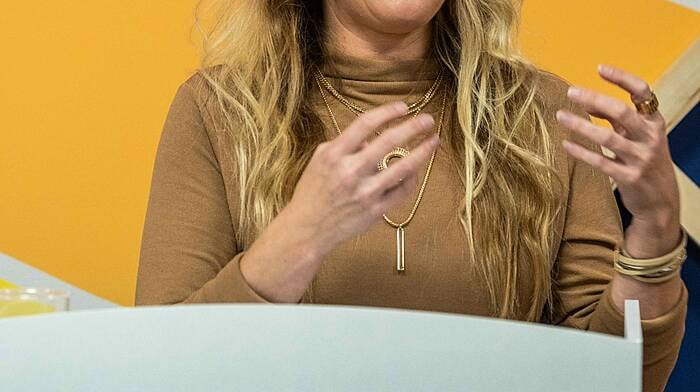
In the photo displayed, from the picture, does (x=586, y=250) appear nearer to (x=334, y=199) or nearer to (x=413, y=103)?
(x=413, y=103)

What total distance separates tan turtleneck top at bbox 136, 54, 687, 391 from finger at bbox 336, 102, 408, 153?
0.37m

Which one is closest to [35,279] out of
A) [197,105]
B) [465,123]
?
[197,105]

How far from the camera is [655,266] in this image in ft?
3.96

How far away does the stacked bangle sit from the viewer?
1206 mm

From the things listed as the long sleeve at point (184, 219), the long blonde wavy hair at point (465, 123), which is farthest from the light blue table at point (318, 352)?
the long blonde wavy hair at point (465, 123)

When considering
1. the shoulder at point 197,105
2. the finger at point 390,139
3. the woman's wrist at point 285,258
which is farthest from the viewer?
the shoulder at point 197,105

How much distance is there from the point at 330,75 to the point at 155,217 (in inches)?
11.4

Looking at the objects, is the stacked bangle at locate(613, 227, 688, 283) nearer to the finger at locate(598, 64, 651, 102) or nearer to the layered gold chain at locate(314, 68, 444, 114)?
the finger at locate(598, 64, 651, 102)

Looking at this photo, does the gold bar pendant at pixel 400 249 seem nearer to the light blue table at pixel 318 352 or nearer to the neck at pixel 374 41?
the neck at pixel 374 41

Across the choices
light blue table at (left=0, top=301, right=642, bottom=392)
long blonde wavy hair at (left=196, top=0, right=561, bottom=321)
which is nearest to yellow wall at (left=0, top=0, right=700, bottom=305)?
long blonde wavy hair at (left=196, top=0, right=561, bottom=321)

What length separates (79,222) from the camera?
1822 millimetres

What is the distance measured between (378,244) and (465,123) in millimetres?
186

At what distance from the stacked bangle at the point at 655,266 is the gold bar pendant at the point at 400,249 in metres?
0.26

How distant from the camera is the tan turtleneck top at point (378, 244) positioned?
1.38 meters
